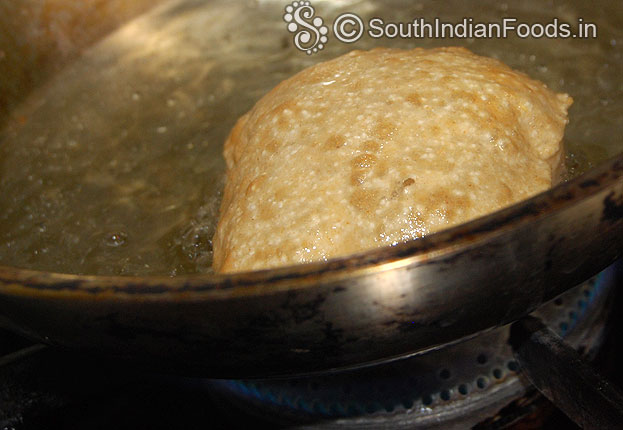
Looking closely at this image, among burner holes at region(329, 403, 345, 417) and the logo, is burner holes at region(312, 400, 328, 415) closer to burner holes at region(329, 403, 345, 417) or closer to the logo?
burner holes at region(329, 403, 345, 417)

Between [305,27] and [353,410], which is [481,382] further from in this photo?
[305,27]

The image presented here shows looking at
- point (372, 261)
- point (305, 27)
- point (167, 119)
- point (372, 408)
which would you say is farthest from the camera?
point (305, 27)


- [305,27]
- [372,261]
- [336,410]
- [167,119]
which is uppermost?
[372,261]

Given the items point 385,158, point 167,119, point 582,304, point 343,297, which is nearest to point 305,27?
point 167,119

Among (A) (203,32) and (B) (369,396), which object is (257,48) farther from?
(B) (369,396)

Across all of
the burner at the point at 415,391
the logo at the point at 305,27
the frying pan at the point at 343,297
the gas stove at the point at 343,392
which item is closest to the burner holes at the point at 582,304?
the gas stove at the point at 343,392

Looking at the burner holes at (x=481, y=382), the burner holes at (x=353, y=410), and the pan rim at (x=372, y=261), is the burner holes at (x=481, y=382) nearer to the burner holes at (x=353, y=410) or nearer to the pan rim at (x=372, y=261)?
the burner holes at (x=353, y=410)

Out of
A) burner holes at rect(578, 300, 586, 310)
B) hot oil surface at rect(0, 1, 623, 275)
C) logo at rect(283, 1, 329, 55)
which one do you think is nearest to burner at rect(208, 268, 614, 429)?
burner holes at rect(578, 300, 586, 310)
